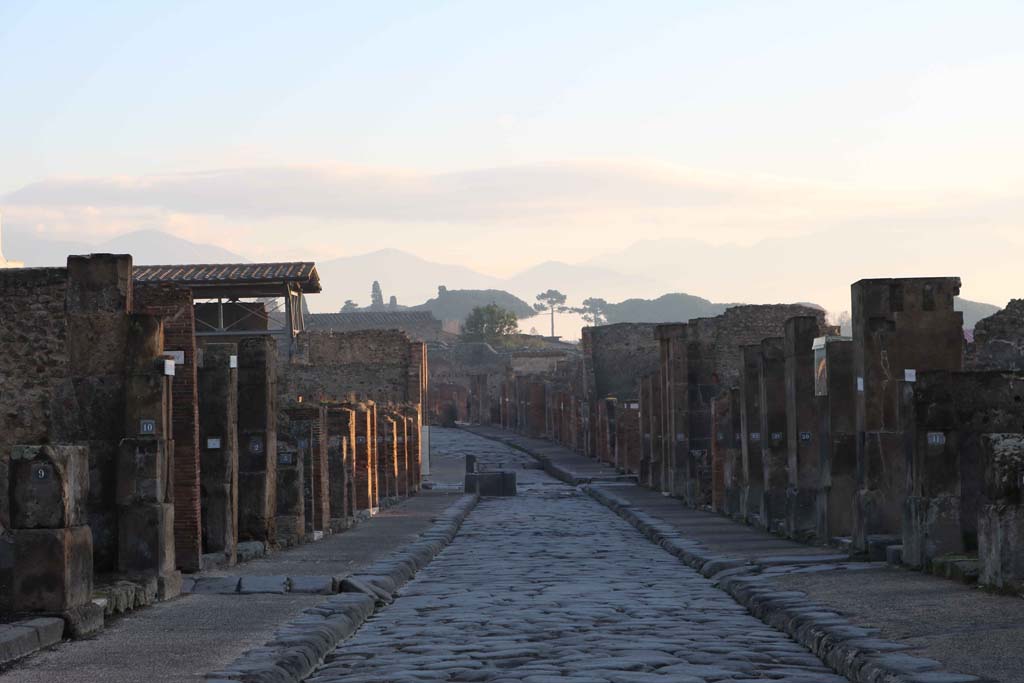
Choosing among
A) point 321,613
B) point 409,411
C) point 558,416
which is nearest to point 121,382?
point 321,613

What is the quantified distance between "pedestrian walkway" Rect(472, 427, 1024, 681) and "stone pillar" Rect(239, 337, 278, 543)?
5.17m

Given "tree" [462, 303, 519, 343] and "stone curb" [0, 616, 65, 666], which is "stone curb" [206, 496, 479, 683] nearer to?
"stone curb" [0, 616, 65, 666]

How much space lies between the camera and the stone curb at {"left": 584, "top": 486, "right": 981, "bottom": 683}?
347 inches

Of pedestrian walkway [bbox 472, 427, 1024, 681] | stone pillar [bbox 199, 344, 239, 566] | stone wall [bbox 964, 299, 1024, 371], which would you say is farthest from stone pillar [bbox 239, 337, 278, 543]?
stone wall [bbox 964, 299, 1024, 371]

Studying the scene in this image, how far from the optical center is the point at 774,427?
888 inches

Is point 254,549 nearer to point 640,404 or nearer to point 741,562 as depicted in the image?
point 741,562

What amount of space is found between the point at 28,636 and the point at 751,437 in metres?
15.1

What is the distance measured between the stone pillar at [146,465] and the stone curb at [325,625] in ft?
5.28

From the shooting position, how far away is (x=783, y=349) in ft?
73.4

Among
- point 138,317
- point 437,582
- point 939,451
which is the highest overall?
point 138,317

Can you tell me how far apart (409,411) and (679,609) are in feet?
89.8

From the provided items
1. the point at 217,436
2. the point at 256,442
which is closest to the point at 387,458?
the point at 256,442

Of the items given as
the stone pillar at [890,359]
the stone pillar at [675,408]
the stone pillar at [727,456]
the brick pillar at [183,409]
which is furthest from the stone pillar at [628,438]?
the brick pillar at [183,409]

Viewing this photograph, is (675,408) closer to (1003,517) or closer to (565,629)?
(1003,517)
